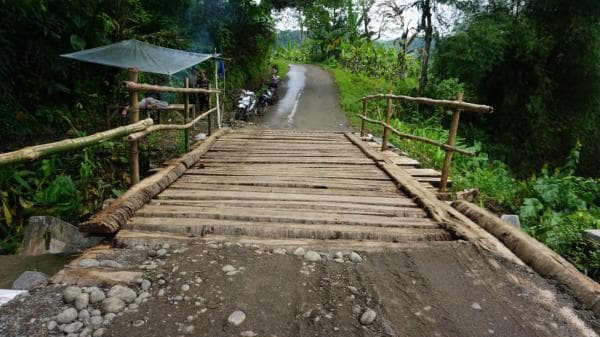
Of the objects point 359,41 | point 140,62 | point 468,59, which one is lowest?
point 140,62

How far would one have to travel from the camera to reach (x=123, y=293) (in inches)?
61.9

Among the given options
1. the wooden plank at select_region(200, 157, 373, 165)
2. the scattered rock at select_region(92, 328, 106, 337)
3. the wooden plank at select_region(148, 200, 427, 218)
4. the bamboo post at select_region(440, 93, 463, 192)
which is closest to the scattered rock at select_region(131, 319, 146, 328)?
the scattered rock at select_region(92, 328, 106, 337)

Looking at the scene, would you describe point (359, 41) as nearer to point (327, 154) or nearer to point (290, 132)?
point (290, 132)

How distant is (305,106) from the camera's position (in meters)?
13.7

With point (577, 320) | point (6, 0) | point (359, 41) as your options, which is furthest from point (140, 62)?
point (359, 41)

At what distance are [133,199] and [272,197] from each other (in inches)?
40.4

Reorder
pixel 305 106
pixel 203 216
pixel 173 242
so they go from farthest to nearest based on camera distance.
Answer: pixel 305 106
pixel 203 216
pixel 173 242

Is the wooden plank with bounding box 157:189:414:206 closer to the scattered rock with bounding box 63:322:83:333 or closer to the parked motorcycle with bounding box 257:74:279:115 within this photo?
the scattered rock with bounding box 63:322:83:333

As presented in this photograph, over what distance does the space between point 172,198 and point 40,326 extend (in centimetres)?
157

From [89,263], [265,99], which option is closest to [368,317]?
[89,263]

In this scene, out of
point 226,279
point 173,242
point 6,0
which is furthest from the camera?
point 6,0

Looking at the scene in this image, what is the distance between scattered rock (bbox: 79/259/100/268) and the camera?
69.3 inches

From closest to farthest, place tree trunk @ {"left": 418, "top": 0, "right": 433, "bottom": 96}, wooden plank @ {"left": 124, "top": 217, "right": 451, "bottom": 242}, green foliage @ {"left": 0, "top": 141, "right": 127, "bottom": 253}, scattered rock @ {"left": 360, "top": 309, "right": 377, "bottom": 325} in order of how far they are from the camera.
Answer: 1. scattered rock @ {"left": 360, "top": 309, "right": 377, "bottom": 325}
2. wooden plank @ {"left": 124, "top": 217, "right": 451, "bottom": 242}
3. green foliage @ {"left": 0, "top": 141, "right": 127, "bottom": 253}
4. tree trunk @ {"left": 418, "top": 0, "right": 433, "bottom": 96}

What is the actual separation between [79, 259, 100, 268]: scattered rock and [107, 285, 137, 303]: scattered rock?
25 centimetres
